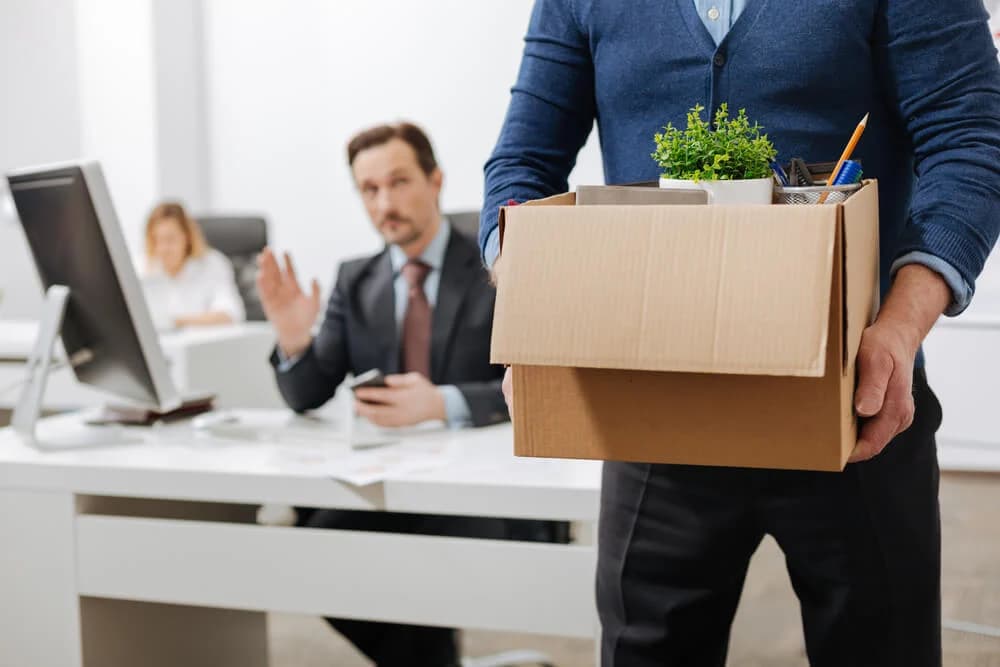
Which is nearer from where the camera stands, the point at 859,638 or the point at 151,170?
the point at 859,638

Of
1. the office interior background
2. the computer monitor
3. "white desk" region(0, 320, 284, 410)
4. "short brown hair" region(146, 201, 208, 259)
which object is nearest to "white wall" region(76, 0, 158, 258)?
the office interior background

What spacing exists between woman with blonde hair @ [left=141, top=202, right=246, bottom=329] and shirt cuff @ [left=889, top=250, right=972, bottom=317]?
3.59 metres

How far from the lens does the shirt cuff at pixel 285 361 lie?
2270 millimetres

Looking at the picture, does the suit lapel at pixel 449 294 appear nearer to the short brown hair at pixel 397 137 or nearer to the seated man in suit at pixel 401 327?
the seated man in suit at pixel 401 327

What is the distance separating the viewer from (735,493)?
3.35 feet

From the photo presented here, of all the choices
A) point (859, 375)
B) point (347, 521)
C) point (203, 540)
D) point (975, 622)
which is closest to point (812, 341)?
point (859, 375)

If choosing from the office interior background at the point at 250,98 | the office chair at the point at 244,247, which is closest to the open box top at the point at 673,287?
the office chair at the point at 244,247

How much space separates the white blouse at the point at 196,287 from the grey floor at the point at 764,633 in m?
1.72

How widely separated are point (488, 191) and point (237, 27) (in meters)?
5.15

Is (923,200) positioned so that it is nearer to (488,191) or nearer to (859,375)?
(859,375)

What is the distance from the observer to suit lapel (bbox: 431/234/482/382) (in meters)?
2.35

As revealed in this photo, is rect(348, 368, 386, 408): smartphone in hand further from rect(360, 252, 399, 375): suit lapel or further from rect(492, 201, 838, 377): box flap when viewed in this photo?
rect(492, 201, 838, 377): box flap

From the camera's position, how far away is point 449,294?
7.79 ft

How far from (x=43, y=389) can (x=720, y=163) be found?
1.42 metres
